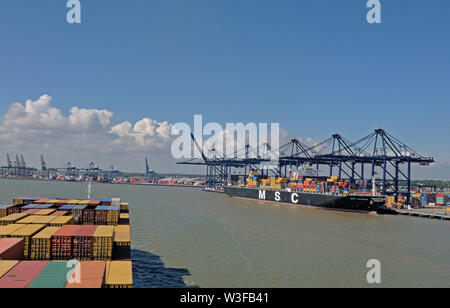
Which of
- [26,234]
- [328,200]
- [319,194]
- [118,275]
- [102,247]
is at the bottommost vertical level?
[328,200]

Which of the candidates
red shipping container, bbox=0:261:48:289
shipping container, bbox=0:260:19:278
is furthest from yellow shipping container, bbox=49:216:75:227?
red shipping container, bbox=0:261:48:289

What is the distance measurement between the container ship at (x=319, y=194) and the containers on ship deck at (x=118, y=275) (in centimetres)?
5384

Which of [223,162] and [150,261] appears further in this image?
[223,162]

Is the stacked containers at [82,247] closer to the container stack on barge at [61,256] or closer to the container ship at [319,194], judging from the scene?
the container stack on barge at [61,256]

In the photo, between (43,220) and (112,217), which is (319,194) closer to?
(112,217)

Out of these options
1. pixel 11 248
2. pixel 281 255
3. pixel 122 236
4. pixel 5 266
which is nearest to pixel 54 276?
pixel 5 266

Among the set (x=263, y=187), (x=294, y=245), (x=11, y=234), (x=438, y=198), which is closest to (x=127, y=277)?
(x=11, y=234)

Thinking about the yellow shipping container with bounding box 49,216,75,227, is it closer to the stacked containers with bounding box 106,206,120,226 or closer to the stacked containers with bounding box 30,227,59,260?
the stacked containers with bounding box 106,206,120,226

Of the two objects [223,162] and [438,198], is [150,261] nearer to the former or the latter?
[438,198]

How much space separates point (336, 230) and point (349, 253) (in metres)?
12.1

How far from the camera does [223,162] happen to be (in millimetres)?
149750

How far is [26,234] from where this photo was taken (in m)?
16.7

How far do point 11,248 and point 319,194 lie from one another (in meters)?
60.7

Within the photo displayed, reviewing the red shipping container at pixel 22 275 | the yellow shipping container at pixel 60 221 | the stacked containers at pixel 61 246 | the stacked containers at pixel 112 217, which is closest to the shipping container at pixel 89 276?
the red shipping container at pixel 22 275
